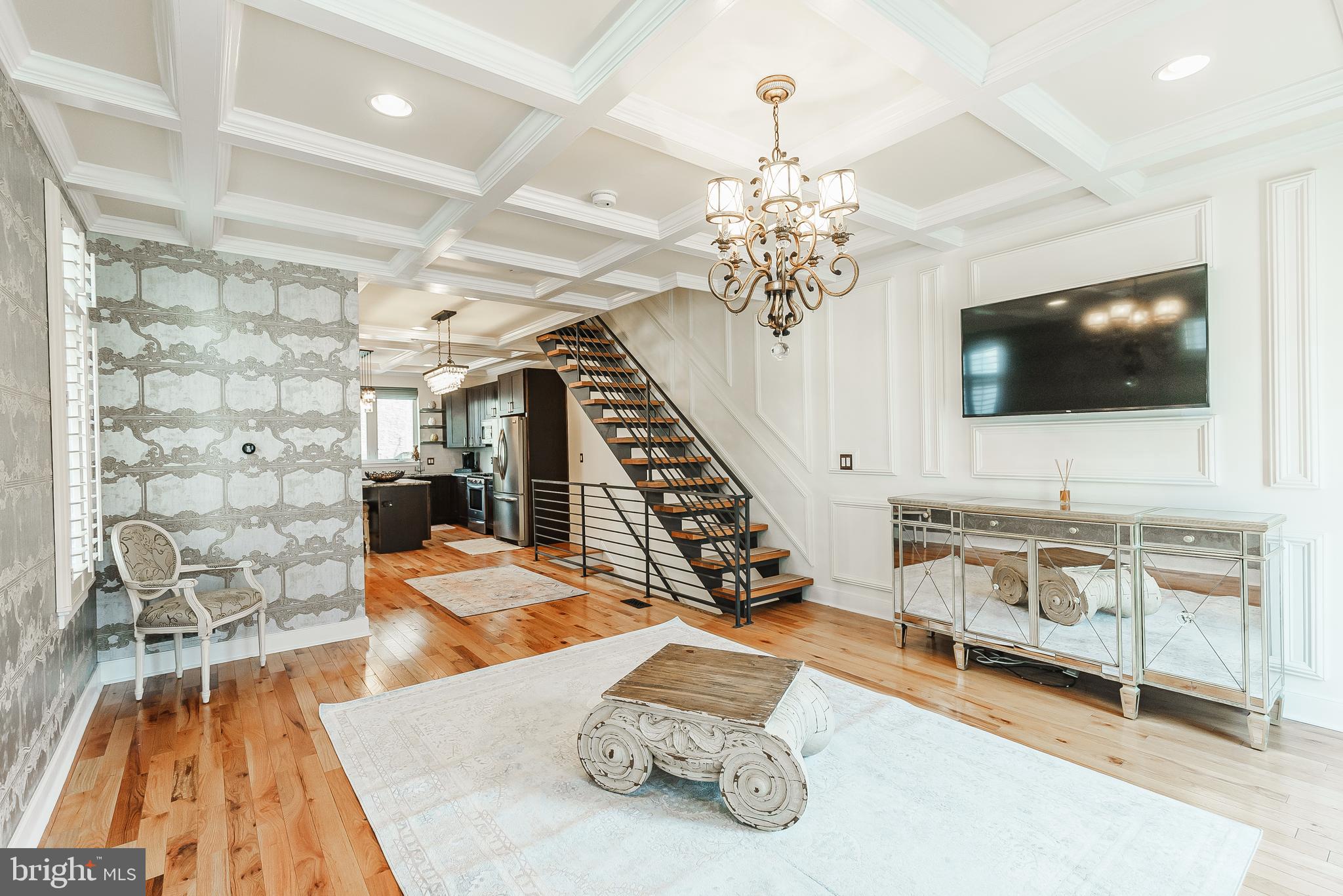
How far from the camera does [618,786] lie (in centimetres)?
228

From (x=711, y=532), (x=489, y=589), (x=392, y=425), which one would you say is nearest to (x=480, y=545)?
(x=489, y=589)

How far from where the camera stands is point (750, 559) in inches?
192

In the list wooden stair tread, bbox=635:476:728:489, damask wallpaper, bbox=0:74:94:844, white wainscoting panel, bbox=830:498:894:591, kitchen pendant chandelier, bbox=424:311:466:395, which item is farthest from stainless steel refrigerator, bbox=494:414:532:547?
damask wallpaper, bbox=0:74:94:844

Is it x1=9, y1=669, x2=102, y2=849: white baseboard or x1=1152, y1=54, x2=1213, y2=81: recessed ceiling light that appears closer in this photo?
x1=9, y1=669, x2=102, y2=849: white baseboard

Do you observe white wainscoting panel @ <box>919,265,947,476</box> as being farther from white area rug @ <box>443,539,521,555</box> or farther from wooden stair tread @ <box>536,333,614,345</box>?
white area rug @ <box>443,539,521,555</box>

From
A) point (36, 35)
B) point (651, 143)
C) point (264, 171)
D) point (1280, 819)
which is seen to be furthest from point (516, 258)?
point (1280, 819)

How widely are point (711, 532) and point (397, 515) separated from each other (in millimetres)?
4859

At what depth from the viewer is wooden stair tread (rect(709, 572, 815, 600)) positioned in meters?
4.77

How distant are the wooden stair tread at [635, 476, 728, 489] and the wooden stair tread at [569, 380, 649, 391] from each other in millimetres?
1243

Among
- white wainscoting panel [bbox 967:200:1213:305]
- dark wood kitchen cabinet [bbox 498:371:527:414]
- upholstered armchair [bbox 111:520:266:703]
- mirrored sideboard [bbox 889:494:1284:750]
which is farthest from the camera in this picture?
dark wood kitchen cabinet [bbox 498:371:527:414]

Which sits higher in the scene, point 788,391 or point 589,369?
point 589,369

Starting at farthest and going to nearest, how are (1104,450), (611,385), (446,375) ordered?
(446,375) < (611,385) < (1104,450)

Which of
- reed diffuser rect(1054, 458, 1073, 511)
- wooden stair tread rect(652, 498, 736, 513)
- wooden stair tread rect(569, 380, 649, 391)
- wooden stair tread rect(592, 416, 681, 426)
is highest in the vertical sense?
wooden stair tread rect(569, 380, 649, 391)

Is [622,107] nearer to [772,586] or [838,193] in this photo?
[838,193]
